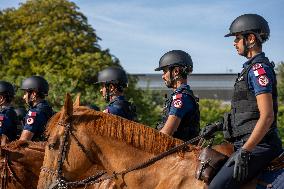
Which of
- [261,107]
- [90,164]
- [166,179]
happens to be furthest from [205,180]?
[90,164]

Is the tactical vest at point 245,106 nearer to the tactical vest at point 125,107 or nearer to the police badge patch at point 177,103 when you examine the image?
the police badge patch at point 177,103

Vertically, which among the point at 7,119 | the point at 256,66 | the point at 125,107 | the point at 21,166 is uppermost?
the point at 256,66

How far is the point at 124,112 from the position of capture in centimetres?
966

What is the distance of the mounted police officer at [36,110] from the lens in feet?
31.4

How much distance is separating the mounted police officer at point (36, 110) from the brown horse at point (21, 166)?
1.58 ft

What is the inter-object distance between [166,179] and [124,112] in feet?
11.9

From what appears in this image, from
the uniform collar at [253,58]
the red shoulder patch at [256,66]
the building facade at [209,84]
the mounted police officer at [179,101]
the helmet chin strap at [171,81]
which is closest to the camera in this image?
the red shoulder patch at [256,66]

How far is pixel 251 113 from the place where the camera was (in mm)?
5758

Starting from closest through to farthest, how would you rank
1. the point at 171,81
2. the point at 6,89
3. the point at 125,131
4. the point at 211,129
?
the point at 211,129 < the point at 125,131 < the point at 171,81 < the point at 6,89

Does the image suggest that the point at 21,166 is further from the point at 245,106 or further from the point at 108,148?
the point at 245,106

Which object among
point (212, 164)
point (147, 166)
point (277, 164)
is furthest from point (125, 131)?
point (277, 164)

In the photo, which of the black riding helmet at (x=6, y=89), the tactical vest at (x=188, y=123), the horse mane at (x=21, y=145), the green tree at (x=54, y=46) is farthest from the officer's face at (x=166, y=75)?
the green tree at (x=54, y=46)

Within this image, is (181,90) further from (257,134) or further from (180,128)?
(257,134)

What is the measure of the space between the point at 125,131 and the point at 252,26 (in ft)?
5.82
